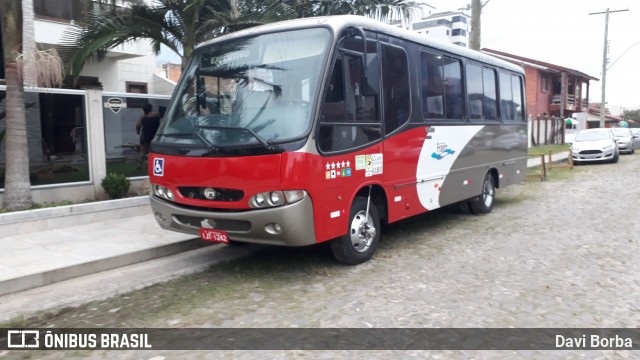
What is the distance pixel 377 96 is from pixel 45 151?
5900 millimetres

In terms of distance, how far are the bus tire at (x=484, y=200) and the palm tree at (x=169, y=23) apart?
17.2ft

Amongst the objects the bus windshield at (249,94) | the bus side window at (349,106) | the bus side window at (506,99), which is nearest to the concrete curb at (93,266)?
the bus windshield at (249,94)

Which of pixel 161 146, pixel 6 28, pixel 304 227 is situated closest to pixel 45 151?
pixel 6 28

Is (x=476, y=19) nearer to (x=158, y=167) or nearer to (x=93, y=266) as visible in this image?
(x=158, y=167)

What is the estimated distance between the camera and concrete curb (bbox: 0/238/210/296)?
5.25 meters

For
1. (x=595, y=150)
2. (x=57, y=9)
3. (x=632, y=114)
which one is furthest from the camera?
(x=632, y=114)

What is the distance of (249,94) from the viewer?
5.52 metres

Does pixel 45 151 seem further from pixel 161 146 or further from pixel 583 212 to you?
pixel 583 212

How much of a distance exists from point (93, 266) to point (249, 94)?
275 centimetres

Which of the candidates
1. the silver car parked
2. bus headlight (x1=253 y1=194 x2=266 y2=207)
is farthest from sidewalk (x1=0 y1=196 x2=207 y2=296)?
the silver car parked

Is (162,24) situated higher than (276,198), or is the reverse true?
(162,24)

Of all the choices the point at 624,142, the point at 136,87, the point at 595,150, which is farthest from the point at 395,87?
the point at 624,142

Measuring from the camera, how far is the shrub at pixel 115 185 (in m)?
8.92

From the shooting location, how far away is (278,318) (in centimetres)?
446
